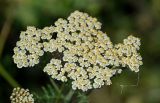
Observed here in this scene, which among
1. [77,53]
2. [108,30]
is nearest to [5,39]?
[108,30]

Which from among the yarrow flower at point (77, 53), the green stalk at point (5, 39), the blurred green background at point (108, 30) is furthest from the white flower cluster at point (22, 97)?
the blurred green background at point (108, 30)

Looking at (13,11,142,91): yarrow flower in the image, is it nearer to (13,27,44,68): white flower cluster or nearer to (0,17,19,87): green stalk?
(13,27,44,68): white flower cluster

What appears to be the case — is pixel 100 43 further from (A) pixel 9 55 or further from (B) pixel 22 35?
(A) pixel 9 55

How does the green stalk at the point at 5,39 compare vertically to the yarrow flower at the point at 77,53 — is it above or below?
above

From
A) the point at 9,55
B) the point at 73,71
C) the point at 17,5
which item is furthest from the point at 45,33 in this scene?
the point at 17,5

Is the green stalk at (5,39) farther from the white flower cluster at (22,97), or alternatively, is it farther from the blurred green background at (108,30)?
the white flower cluster at (22,97)

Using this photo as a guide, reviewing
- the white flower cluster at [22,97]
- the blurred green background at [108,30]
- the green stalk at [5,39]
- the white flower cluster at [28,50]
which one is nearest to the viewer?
the white flower cluster at [22,97]

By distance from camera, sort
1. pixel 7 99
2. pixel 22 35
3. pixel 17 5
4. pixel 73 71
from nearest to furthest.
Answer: pixel 73 71 → pixel 22 35 → pixel 7 99 → pixel 17 5
